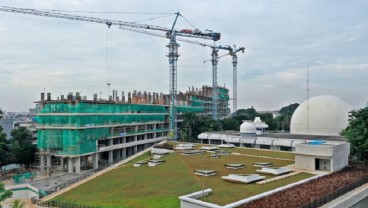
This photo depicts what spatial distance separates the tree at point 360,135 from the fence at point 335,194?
8725 mm

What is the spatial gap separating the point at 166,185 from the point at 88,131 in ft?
109

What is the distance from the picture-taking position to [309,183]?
3519cm

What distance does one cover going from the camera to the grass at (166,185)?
33844 mm

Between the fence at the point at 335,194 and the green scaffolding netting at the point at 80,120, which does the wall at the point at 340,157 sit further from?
the green scaffolding netting at the point at 80,120

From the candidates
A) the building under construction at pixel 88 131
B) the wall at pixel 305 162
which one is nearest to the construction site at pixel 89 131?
the building under construction at pixel 88 131

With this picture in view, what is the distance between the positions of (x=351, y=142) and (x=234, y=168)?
54.1ft

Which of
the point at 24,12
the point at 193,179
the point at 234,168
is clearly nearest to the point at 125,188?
the point at 193,179

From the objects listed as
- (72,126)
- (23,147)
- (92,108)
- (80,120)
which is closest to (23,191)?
(72,126)

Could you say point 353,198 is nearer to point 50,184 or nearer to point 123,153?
point 50,184

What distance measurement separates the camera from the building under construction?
66.1 metres

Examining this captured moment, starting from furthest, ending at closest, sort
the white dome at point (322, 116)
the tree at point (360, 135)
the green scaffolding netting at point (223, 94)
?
the green scaffolding netting at point (223, 94) → the white dome at point (322, 116) → the tree at point (360, 135)

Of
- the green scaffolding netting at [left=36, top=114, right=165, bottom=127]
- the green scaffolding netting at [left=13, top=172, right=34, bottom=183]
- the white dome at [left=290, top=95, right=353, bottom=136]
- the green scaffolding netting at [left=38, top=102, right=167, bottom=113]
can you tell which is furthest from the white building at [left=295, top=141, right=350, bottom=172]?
the green scaffolding netting at [left=13, top=172, right=34, bottom=183]

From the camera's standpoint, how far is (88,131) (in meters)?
68.4

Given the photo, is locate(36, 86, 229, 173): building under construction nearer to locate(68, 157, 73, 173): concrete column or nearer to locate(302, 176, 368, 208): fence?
locate(68, 157, 73, 173): concrete column
